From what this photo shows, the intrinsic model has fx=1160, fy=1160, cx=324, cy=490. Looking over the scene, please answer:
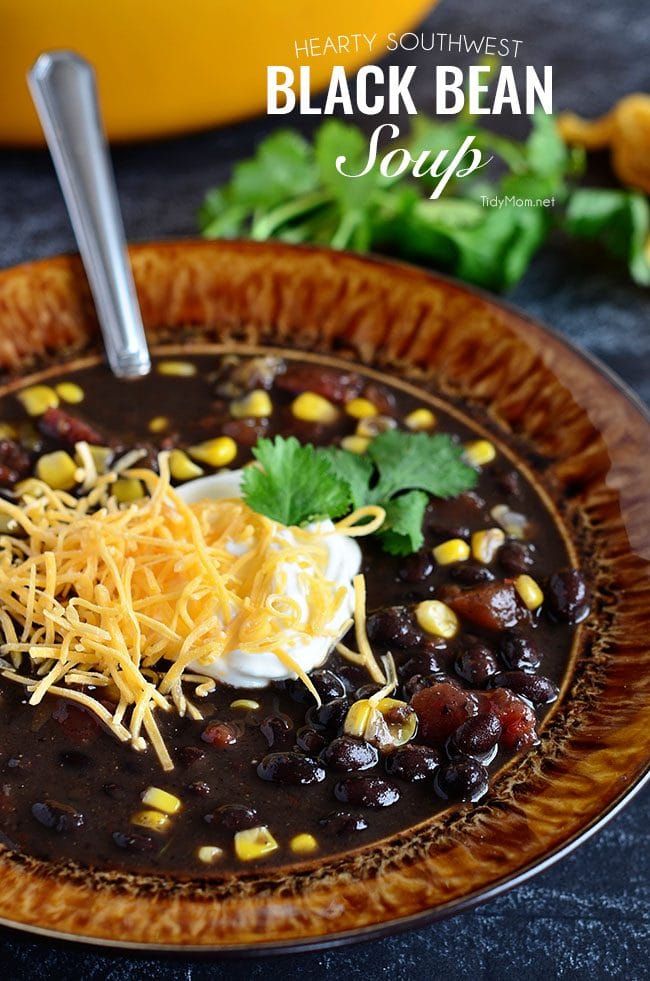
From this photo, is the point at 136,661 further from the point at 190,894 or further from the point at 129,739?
the point at 190,894

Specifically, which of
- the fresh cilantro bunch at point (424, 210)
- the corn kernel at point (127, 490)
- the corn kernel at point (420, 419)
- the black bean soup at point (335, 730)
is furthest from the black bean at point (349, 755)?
the fresh cilantro bunch at point (424, 210)

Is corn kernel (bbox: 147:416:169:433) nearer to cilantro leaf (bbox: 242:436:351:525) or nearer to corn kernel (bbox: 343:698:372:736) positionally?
cilantro leaf (bbox: 242:436:351:525)

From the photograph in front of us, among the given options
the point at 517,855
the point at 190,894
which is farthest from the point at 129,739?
the point at 517,855

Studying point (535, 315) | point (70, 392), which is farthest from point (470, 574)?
point (535, 315)

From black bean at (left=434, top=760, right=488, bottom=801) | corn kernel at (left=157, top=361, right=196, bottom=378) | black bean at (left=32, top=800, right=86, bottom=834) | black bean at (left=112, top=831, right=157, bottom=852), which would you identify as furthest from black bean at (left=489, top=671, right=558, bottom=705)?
corn kernel at (left=157, top=361, right=196, bottom=378)

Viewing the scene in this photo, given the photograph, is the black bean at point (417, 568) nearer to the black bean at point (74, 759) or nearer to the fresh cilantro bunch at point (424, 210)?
the black bean at point (74, 759)
